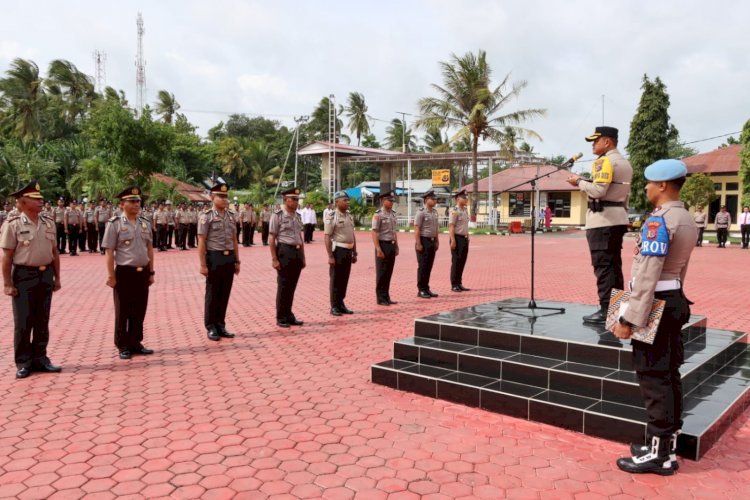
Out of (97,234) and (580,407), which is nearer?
(580,407)

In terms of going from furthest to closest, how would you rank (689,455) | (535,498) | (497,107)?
(497,107)
(689,455)
(535,498)

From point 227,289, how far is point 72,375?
1998 millimetres

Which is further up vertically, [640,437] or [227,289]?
[227,289]

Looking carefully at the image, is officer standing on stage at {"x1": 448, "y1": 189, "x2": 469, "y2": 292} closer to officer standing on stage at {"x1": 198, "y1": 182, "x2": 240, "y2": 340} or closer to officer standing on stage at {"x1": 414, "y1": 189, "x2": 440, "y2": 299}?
officer standing on stage at {"x1": 414, "y1": 189, "x2": 440, "y2": 299}

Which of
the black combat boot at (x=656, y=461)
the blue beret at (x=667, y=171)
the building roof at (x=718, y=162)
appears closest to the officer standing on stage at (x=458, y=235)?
the blue beret at (x=667, y=171)

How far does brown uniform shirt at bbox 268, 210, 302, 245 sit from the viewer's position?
24.3ft

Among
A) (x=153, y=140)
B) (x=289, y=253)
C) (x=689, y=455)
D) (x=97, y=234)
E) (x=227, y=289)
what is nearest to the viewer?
(x=689, y=455)

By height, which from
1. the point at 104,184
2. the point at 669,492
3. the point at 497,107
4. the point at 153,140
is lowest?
the point at 669,492

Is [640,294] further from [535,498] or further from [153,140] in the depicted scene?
[153,140]

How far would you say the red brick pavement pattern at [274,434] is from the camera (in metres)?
3.27

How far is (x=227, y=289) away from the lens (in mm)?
6969

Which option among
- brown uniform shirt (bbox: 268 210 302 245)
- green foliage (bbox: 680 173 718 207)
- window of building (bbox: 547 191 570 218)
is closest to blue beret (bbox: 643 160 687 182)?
brown uniform shirt (bbox: 268 210 302 245)

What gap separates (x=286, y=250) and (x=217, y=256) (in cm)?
95

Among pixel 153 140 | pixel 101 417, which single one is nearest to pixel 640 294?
pixel 101 417
